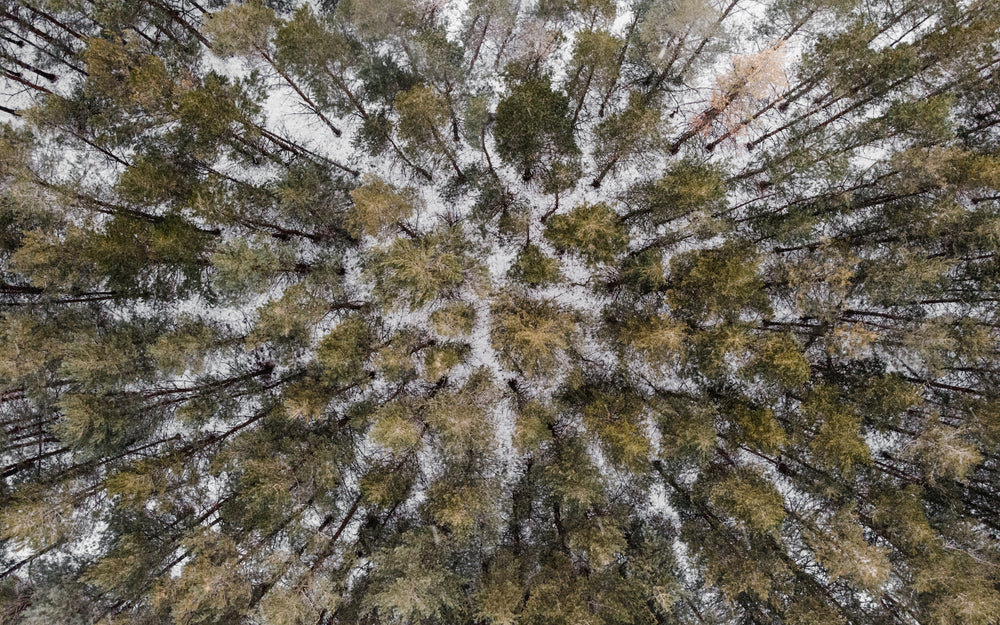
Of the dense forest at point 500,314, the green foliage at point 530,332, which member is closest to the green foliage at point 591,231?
the dense forest at point 500,314

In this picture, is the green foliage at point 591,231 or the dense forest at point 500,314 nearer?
the green foliage at point 591,231

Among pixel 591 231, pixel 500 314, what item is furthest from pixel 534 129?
pixel 500 314

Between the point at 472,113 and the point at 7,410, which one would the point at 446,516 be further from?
the point at 7,410

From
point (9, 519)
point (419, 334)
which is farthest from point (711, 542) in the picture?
point (9, 519)

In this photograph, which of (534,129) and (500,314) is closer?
(534,129)

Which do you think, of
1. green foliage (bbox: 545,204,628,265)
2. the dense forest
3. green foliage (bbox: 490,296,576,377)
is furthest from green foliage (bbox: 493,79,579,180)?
green foliage (bbox: 490,296,576,377)

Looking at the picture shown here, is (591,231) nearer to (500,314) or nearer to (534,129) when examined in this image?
(500,314)

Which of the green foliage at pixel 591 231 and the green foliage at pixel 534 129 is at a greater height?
the green foliage at pixel 534 129

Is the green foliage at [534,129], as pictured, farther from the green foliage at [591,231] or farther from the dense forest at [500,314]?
the green foliage at [591,231]
